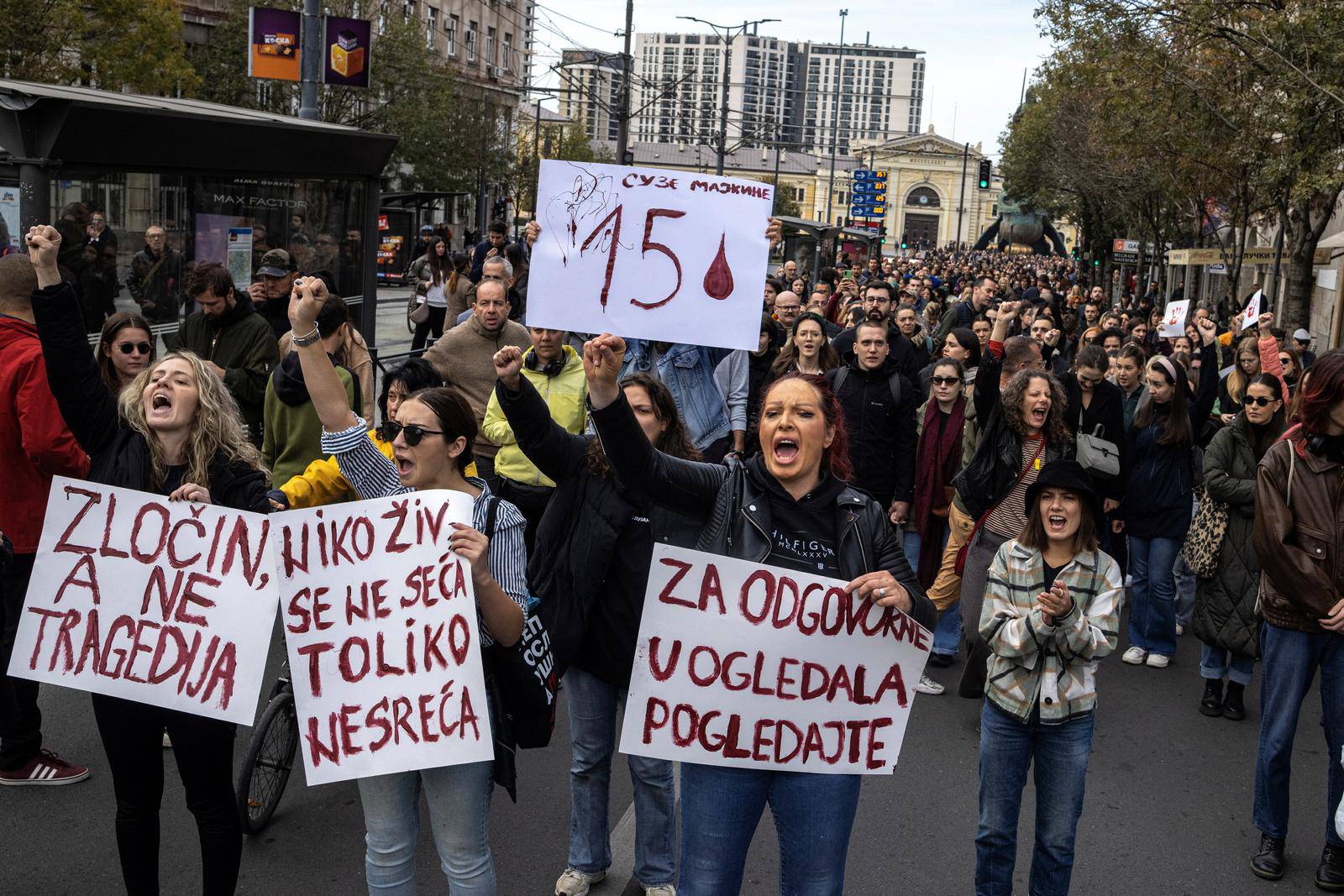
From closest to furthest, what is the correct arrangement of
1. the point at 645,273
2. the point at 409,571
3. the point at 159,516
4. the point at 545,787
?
the point at 409,571 → the point at 159,516 → the point at 645,273 → the point at 545,787

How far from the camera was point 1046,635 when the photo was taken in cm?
409

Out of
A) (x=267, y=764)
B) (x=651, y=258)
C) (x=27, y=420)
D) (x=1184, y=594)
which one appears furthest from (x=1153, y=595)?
(x=27, y=420)

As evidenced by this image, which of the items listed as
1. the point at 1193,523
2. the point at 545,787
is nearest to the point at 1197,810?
the point at 1193,523

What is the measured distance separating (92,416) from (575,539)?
1433 millimetres

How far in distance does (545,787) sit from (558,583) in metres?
1.56

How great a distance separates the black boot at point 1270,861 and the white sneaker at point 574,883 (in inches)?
94.6

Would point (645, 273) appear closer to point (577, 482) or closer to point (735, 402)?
point (577, 482)

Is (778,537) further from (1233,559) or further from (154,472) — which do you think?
(1233,559)

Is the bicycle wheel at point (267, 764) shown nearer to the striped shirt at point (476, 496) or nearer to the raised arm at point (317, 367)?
the striped shirt at point (476, 496)

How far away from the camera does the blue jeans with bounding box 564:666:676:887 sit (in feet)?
14.1

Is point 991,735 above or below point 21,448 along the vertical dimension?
below

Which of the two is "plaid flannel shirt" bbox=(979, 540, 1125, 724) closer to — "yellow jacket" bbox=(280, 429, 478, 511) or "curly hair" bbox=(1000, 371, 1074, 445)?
"yellow jacket" bbox=(280, 429, 478, 511)

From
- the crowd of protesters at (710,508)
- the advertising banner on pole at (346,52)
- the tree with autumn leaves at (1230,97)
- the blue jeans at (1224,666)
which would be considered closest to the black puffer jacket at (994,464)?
the crowd of protesters at (710,508)

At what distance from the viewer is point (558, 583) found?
4.20 meters
